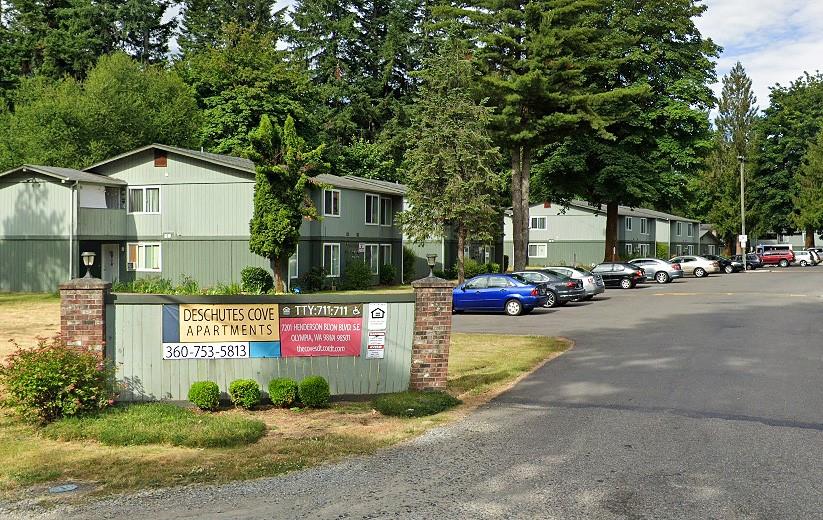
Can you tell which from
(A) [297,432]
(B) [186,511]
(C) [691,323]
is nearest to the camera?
(B) [186,511]

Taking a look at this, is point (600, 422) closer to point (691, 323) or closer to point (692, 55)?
point (691, 323)

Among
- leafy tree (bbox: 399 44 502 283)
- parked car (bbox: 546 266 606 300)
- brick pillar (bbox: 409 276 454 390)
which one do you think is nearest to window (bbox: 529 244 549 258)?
leafy tree (bbox: 399 44 502 283)

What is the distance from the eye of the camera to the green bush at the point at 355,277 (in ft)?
137

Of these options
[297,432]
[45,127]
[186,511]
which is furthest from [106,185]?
[186,511]

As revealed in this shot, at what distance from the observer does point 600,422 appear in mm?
10828

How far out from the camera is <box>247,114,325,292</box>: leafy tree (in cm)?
3412

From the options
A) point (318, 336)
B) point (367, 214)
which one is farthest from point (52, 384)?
point (367, 214)

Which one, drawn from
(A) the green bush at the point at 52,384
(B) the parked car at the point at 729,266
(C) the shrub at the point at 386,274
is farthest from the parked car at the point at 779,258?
(A) the green bush at the point at 52,384

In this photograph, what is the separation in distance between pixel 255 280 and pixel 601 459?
93.8 feet

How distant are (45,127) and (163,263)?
1704 centimetres

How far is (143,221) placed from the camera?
131 ft

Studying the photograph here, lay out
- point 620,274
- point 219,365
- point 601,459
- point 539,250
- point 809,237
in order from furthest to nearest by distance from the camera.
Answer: point 809,237 < point 539,250 < point 620,274 < point 219,365 < point 601,459

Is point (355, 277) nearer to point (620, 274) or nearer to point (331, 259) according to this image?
point (331, 259)

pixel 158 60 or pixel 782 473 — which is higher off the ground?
pixel 158 60
